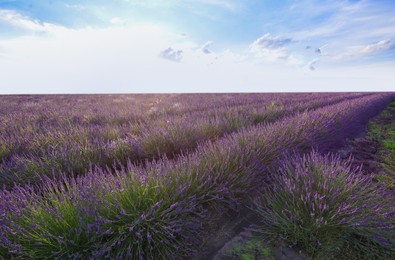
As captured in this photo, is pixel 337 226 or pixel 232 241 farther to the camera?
pixel 232 241

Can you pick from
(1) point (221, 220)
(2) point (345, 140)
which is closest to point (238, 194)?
(1) point (221, 220)

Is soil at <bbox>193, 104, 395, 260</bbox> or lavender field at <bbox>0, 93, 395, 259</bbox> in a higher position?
lavender field at <bbox>0, 93, 395, 259</bbox>

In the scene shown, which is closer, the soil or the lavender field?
the lavender field

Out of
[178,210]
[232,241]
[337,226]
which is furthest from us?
[232,241]

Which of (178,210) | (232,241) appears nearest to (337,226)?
(232,241)

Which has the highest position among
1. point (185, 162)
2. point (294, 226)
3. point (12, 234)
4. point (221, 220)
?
point (185, 162)

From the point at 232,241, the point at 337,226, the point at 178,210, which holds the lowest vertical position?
the point at 232,241

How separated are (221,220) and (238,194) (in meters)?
0.36

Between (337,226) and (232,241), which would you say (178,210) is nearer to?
(232,241)

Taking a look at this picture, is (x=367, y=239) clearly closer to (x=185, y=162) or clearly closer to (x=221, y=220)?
(x=221, y=220)

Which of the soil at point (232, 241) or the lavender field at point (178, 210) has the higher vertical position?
the lavender field at point (178, 210)

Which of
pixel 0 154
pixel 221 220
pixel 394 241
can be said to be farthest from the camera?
pixel 0 154

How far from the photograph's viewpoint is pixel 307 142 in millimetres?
3973

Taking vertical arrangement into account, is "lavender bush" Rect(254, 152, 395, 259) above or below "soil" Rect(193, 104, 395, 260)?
above
